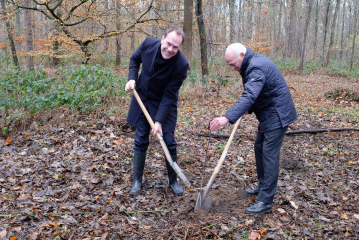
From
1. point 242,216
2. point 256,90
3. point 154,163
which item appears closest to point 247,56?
point 256,90

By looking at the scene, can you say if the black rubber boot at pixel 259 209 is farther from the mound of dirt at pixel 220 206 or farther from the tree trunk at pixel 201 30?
the tree trunk at pixel 201 30

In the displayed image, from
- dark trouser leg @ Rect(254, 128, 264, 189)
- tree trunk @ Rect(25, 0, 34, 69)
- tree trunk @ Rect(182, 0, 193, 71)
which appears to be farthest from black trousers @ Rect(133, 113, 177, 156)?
tree trunk @ Rect(25, 0, 34, 69)

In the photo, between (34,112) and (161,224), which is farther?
(34,112)

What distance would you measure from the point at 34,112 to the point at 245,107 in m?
4.50

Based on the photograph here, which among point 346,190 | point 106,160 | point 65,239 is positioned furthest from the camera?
point 106,160

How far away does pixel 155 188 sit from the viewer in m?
3.54

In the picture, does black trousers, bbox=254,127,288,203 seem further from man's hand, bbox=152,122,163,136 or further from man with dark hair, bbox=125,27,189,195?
man's hand, bbox=152,122,163,136

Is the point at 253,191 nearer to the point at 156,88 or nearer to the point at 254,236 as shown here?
the point at 254,236

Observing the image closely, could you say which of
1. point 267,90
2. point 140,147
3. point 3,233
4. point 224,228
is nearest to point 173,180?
point 140,147

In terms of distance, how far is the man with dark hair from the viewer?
10.0ft

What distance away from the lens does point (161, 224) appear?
2.81 m

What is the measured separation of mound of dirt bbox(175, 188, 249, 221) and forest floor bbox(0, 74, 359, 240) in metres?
0.01

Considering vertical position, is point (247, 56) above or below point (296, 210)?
above

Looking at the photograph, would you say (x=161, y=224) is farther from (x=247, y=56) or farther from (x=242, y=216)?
(x=247, y=56)
